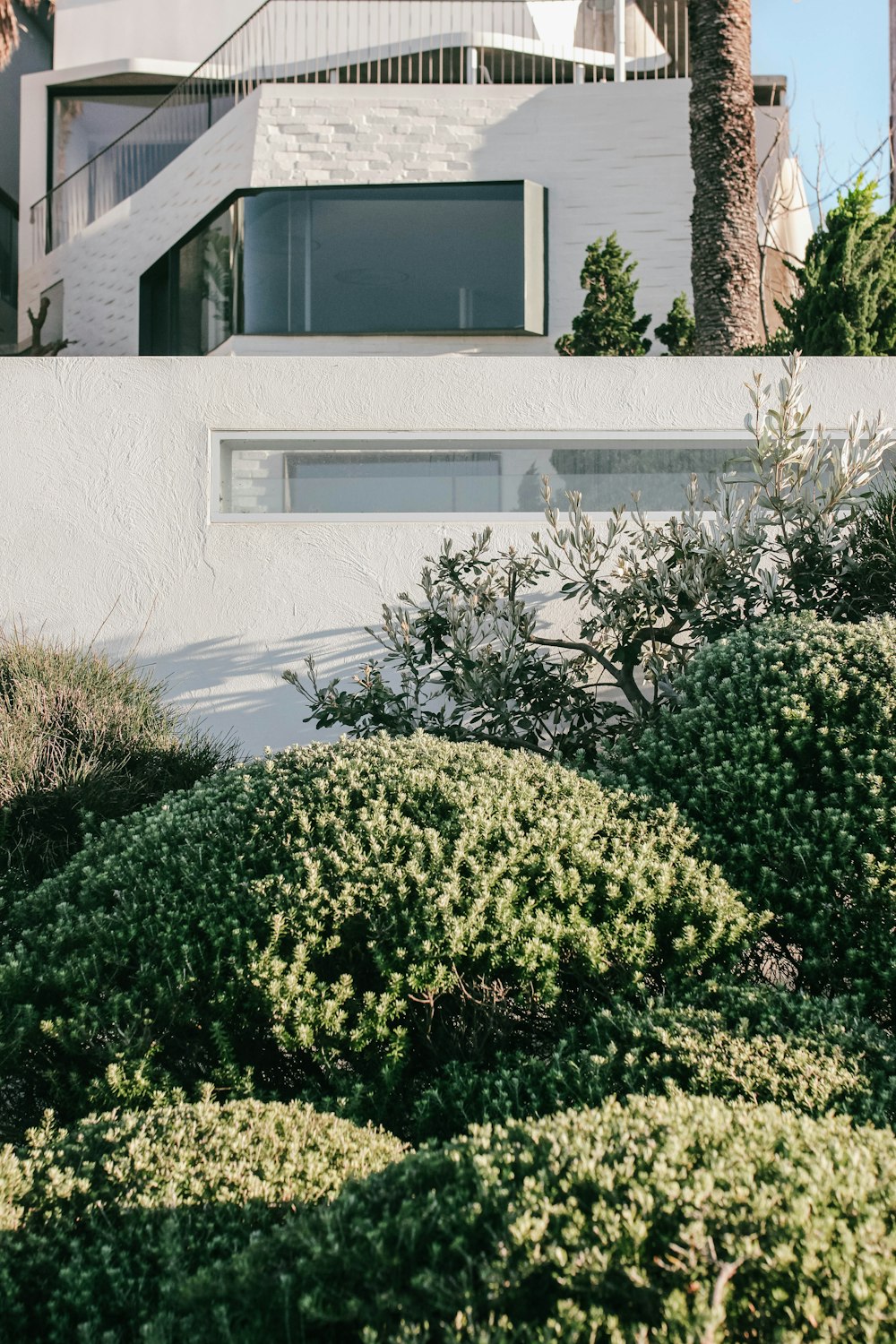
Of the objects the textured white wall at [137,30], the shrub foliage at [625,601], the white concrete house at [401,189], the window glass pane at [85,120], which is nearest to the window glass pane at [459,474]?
the shrub foliage at [625,601]

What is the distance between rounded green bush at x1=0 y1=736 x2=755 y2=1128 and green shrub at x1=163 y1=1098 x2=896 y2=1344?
126cm

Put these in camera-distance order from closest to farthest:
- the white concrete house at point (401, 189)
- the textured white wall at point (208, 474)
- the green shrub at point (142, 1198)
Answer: the green shrub at point (142, 1198) → the textured white wall at point (208, 474) → the white concrete house at point (401, 189)

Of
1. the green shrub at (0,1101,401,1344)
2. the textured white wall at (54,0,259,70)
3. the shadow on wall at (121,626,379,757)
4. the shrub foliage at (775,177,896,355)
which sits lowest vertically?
the green shrub at (0,1101,401,1344)

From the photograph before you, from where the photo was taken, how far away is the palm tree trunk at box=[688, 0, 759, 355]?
34.3 ft

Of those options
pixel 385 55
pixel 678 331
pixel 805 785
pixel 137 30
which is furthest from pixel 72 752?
pixel 137 30

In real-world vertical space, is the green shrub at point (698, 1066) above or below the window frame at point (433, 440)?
below

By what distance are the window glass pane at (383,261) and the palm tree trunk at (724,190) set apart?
269 cm

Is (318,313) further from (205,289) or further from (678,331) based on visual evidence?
(678,331)

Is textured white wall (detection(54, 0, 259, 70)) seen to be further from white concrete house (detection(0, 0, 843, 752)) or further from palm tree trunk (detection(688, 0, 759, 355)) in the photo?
palm tree trunk (detection(688, 0, 759, 355))

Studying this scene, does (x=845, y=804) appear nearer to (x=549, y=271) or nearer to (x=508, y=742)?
(x=508, y=742)

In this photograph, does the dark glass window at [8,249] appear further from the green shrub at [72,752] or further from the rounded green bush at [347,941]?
the rounded green bush at [347,941]

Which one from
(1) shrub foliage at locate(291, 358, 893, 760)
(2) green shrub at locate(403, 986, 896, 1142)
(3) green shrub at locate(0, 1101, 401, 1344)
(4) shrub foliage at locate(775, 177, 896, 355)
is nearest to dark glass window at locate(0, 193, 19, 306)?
(4) shrub foliage at locate(775, 177, 896, 355)

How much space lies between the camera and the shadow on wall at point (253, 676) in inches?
287

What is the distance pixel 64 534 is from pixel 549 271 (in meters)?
7.97
